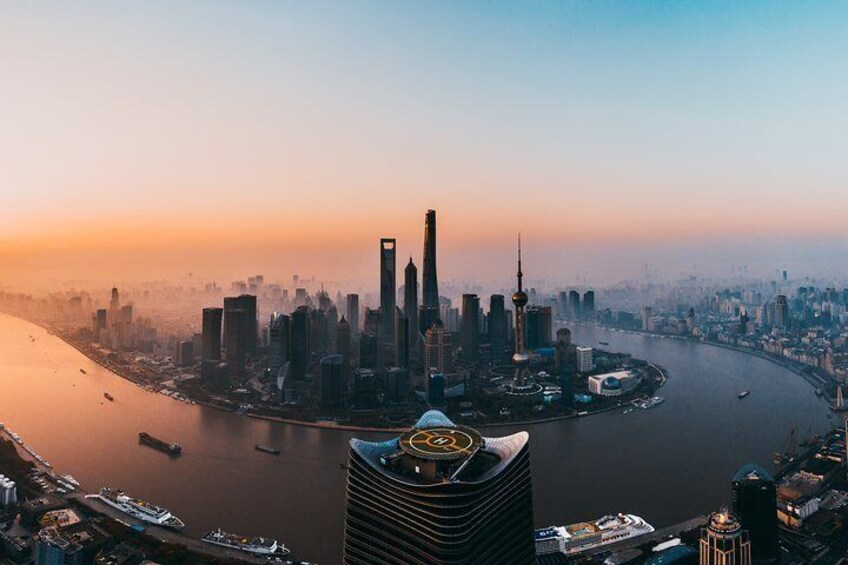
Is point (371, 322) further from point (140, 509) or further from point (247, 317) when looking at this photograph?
point (140, 509)

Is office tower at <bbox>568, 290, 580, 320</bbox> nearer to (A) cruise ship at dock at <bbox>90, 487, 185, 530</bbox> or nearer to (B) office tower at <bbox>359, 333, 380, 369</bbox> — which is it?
(B) office tower at <bbox>359, 333, 380, 369</bbox>

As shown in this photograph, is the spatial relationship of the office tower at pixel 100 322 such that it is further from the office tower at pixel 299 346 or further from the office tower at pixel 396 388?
the office tower at pixel 396 388

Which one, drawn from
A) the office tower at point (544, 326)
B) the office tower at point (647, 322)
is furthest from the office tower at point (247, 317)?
the office tower at point (647, 322)

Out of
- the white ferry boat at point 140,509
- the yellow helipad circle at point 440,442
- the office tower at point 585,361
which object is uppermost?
the yellow helipad circle at point 440,442

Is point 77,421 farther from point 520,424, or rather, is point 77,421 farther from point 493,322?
point 493,322

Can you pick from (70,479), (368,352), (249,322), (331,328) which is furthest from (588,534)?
(331,328)

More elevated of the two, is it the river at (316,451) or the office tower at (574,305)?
the office tower at (574,305)

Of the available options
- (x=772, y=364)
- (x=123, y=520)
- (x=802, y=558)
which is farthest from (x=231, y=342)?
(x=772, y=364)
